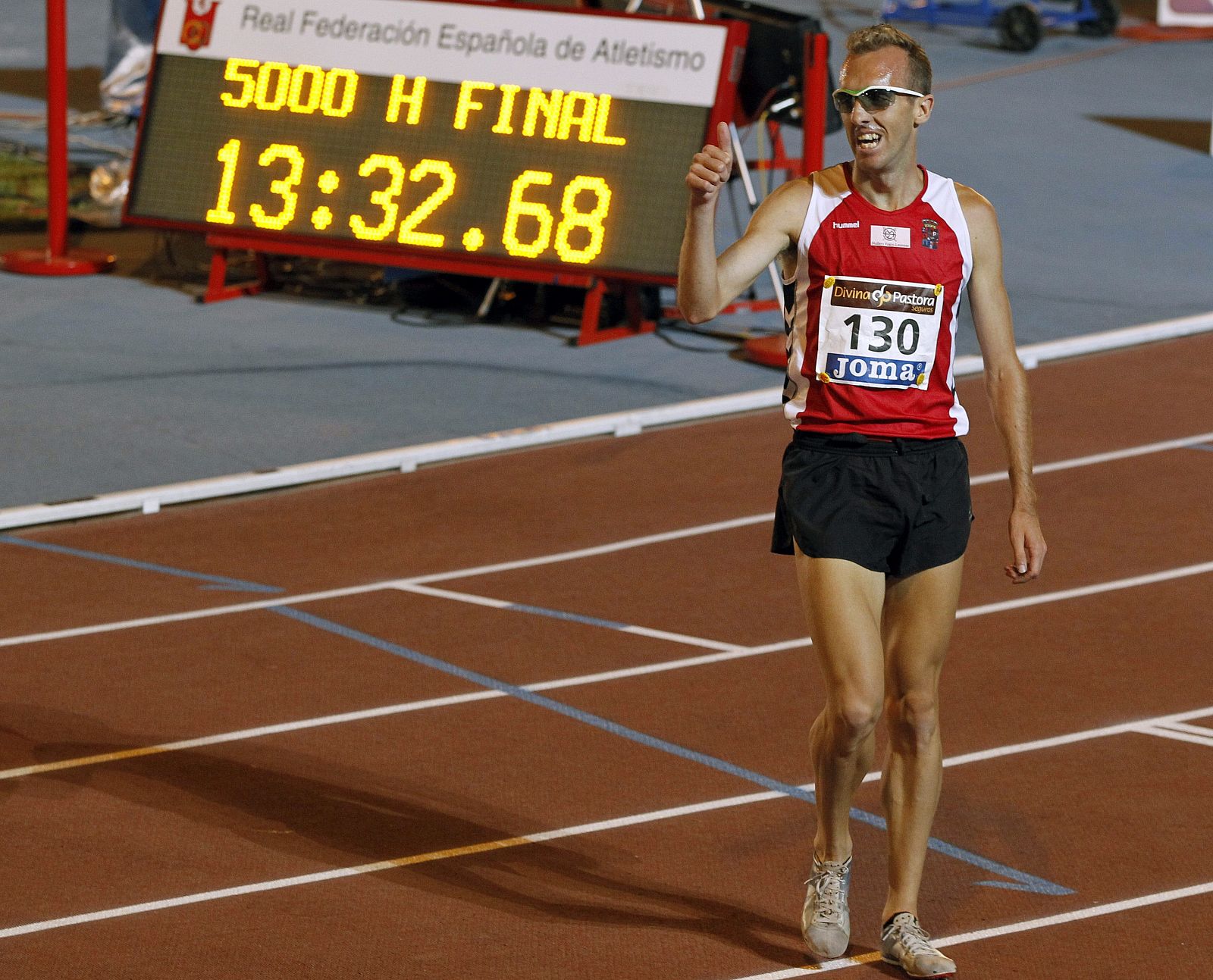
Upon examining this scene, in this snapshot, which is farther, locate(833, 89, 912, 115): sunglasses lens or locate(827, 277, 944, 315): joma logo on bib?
locate(827, 277, 944, 315): joma logo on bib

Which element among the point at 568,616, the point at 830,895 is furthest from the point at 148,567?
the point at 830,895

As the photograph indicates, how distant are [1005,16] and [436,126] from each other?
39.6ft

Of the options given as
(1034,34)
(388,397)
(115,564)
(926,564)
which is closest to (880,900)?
(926,564)

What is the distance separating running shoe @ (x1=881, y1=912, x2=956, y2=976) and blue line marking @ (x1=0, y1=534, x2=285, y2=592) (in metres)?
3.76

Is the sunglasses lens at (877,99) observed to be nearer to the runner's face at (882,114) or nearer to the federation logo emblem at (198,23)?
the runner's face at (882,114)

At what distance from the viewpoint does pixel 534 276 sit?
11.3 metres

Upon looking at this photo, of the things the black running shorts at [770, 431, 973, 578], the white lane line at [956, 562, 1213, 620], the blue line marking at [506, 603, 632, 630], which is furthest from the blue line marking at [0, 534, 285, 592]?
the black running shorts at [770, 431, 973, 578]

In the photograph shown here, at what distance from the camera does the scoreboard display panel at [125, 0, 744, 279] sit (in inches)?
436

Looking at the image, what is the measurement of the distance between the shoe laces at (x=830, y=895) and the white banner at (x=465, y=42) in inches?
284

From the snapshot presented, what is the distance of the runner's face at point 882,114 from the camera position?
418cm

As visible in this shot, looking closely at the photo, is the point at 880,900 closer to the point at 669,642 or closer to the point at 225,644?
the point at 669,642

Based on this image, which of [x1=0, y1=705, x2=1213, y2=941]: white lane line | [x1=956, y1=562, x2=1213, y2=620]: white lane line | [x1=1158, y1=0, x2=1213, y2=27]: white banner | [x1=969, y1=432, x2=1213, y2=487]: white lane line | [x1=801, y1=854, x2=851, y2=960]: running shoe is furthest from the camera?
[x1=1158, y1=0, x2=1213, y2=27]: white banner

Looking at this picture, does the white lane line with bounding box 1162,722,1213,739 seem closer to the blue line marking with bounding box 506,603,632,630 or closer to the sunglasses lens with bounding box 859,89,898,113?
the blue line marking with bounding box 506,603,632,630

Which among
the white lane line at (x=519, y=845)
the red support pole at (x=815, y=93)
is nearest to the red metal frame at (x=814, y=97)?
the red support pole at (x=815, y=93)
